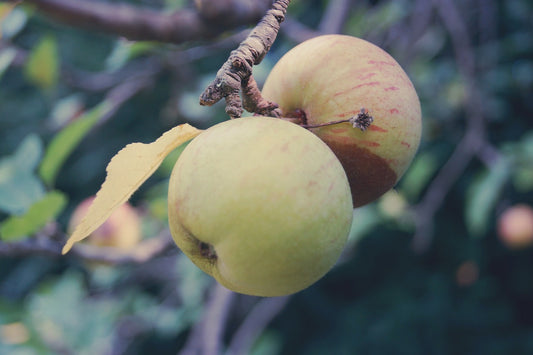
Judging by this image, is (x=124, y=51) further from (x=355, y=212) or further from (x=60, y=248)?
(x=355, y=212)

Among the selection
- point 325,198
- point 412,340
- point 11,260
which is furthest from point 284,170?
point 11,260

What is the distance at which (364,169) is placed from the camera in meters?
0.70

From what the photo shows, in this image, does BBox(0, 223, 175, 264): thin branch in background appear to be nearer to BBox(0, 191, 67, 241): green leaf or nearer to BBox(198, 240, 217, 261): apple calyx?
BBox(0, 191, 67, 241): green leaf

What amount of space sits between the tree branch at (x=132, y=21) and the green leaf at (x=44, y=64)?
122 centimetres

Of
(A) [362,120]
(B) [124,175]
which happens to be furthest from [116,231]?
(A) [362,120]

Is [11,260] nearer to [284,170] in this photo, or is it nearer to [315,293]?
[315,293]

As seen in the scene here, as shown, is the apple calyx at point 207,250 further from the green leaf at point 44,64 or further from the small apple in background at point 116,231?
the green leaf at point 44,64

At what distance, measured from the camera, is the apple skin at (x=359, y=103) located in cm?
68

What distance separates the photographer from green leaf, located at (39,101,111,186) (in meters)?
1.16

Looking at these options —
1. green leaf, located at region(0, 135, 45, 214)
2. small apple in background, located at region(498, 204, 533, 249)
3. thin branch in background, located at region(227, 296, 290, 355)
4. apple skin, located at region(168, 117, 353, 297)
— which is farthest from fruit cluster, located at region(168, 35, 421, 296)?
small apple in background, located at region(498, 204, 533, 249)

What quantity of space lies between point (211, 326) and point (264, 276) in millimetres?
671

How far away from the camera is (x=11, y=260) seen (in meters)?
4.11

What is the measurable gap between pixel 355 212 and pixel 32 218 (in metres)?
1.24

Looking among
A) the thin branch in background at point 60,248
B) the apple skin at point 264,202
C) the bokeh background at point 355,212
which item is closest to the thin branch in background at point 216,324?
the bokeh background at point 355,212
